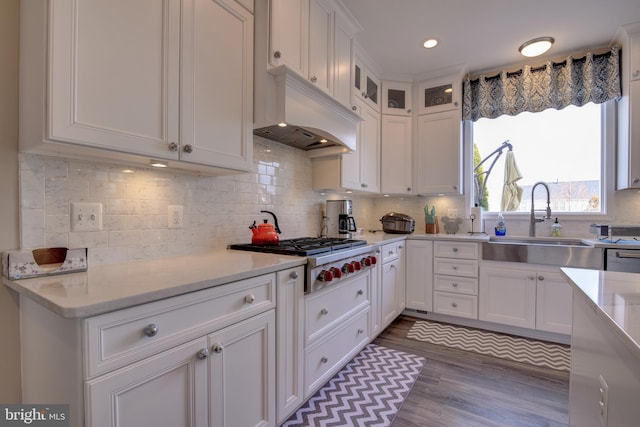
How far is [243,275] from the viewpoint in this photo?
1.21m

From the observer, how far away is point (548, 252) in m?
2.55

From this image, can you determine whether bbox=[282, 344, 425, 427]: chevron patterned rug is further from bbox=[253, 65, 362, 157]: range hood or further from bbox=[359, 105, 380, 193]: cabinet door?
bbox=[253, 65, 362, 157]: range hood

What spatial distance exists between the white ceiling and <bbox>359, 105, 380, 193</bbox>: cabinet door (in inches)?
23.4

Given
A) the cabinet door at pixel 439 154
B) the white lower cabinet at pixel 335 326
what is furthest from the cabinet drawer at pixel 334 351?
the cabinet door at pixel 439 154

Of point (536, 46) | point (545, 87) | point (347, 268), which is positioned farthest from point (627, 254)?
point (347, 268)

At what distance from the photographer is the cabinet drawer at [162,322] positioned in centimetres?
80

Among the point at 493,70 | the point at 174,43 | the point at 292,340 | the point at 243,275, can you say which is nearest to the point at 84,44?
the point at 174,43

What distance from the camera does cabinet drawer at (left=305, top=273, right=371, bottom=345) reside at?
165 centimetres

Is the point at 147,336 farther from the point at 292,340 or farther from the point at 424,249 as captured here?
the point at 424,249

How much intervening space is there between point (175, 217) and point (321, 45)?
147cm

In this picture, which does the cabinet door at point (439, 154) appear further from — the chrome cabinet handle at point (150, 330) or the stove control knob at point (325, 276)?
the chrome cabinet handle at point (150, 330)

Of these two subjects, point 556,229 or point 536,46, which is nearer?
point 536,46

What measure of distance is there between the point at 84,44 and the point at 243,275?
0.98 meters

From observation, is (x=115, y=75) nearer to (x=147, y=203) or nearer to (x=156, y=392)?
(x=147, y=203)
